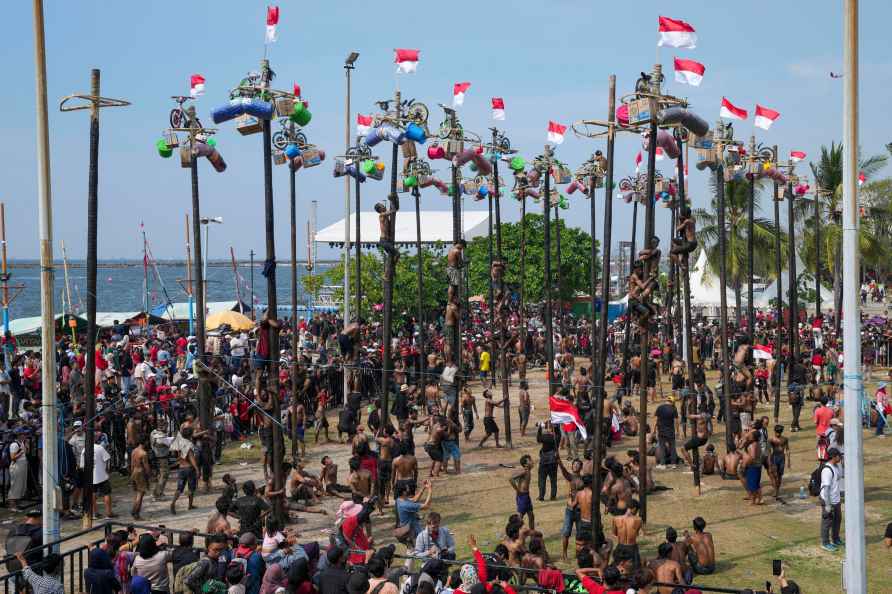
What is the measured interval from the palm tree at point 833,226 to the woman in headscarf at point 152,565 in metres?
36.4

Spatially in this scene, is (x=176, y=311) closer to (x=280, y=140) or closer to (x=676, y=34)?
(x=280, y=140)

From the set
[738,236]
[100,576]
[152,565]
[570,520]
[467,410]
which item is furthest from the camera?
[738,236]

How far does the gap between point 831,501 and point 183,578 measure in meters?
10.9

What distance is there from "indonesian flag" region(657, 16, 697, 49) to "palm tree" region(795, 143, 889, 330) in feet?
90.9

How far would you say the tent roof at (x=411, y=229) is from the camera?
6950 centimetres

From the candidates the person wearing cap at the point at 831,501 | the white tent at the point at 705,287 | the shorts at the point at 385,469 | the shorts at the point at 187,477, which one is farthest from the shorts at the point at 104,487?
the white tent at the point at 705,287

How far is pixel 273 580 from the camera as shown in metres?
10.6

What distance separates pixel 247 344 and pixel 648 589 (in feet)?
90.2

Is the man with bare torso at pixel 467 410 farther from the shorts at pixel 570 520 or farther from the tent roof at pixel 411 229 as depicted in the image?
the tent roof at pixel 411 229

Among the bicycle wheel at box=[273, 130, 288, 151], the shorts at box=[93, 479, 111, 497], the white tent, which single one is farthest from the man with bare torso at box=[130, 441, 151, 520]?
the white tent

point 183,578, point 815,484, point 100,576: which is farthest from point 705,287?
point 100,576

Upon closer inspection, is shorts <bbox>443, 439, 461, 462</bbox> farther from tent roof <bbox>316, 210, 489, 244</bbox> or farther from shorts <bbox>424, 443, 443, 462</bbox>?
tent roof <bbox>316, 210, 489, 244</bbox>

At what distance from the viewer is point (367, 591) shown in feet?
32.3

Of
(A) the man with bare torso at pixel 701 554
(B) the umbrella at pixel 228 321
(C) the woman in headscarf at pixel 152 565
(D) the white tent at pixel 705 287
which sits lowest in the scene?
(A) the man with bare torso at pixel 701 554
